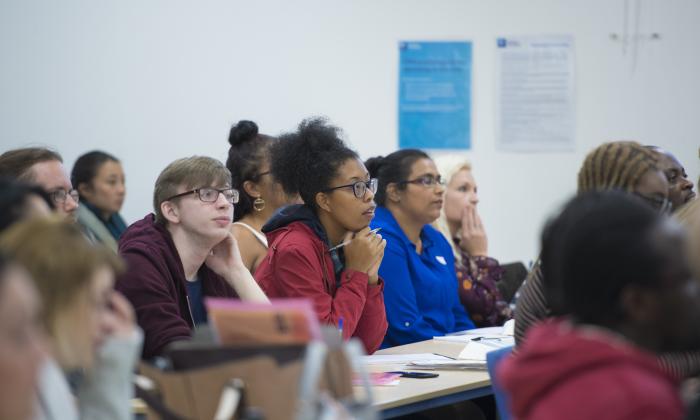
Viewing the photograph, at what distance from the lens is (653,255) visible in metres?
1.29

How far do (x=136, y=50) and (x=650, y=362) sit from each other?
4016 mm

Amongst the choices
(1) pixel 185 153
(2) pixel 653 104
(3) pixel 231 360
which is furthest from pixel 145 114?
(3) pixel 231 360

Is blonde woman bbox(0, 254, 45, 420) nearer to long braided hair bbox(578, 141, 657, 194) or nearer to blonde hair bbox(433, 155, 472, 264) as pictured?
long braided hair bbox(578, 141, 657, 194)

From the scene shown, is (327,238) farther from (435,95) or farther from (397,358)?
(435,95)

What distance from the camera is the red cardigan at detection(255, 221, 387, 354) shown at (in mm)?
3123

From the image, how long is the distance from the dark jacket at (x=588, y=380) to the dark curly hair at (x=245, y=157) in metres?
2.67

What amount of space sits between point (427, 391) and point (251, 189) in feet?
5.33

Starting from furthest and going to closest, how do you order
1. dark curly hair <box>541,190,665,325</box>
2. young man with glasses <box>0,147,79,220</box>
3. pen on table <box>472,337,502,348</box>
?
pen on table <box>472,337,502,348</box> < young man with glasses <box>0,147,79,220</box> < dark curly hair <box>541,190,665,325</box>

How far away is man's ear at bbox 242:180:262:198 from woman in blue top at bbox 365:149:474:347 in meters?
0.53

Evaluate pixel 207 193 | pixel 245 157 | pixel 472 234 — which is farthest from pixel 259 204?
pixel 472 234

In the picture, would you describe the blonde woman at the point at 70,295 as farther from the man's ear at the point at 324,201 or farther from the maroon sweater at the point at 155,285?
the man's ear at the point at 324,201

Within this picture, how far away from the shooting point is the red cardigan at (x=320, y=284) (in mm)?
3123

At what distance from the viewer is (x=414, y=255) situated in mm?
3902

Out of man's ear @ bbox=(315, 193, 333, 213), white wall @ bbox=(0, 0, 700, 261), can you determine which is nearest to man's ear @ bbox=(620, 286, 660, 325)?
man's ear @ bbox=(315, 193, 333, 213)
